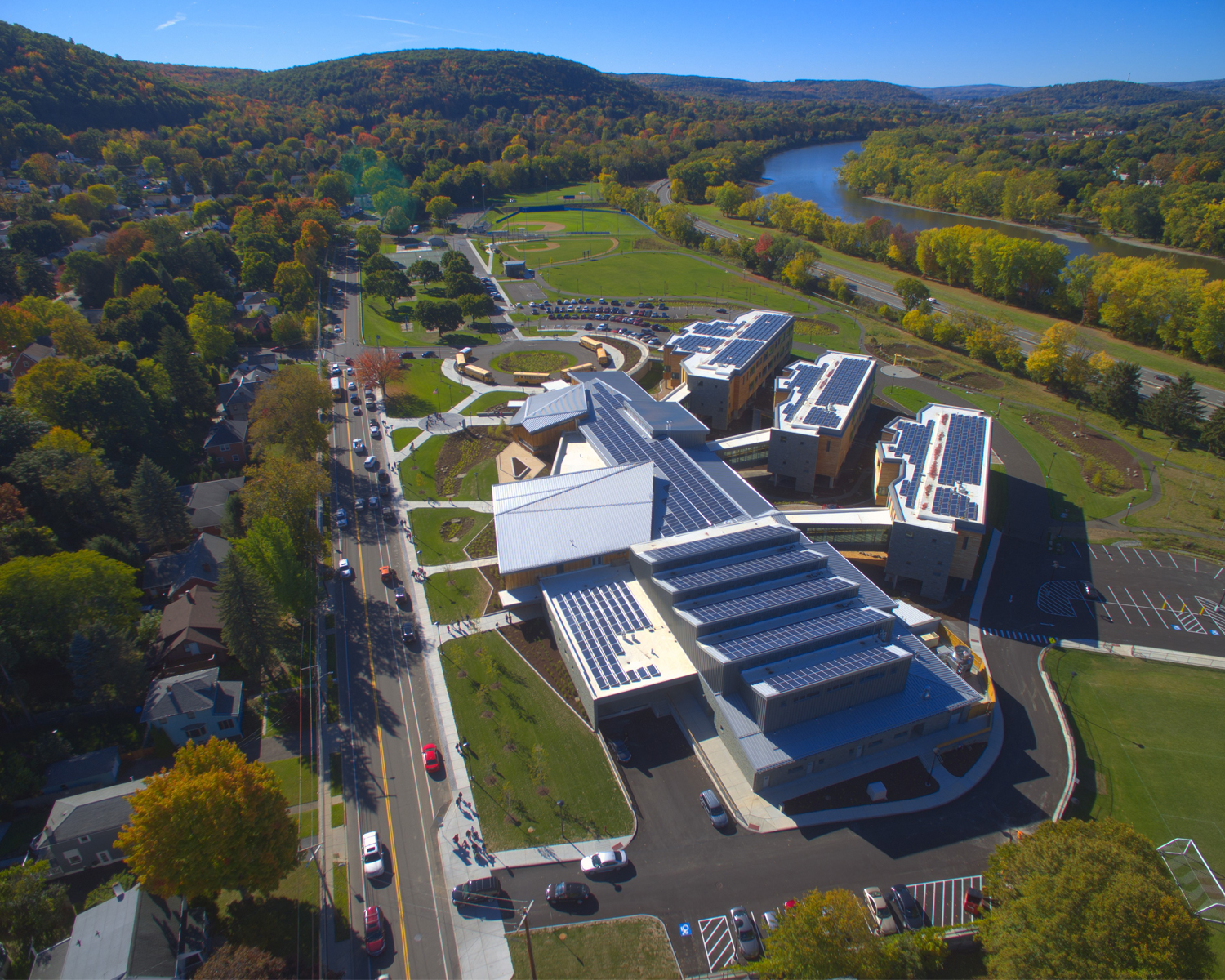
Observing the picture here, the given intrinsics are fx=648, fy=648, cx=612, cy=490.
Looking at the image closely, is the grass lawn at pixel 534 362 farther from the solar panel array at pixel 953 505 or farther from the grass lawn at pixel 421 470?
the solar panel array at pixel 953 505

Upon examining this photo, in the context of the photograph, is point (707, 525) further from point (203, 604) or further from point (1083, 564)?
point (203, 604)

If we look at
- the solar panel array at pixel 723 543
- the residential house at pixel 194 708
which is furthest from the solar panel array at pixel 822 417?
the residential house at pixel 194 708

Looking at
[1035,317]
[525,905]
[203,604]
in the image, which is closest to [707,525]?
[525,905]

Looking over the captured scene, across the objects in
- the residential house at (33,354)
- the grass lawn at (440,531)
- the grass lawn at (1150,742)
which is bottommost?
the grass lawn at (1150,742)

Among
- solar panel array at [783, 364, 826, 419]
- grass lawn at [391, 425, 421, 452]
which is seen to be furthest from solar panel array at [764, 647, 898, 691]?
grass lawn at [391, 425, 421, 452]

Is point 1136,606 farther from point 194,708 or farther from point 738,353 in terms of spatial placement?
point 194,708

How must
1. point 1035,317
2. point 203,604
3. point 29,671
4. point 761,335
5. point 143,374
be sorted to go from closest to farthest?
1. point 29,671
2. point 203,604
3. point 143,374
4. point 761,335
5. point 1035,317

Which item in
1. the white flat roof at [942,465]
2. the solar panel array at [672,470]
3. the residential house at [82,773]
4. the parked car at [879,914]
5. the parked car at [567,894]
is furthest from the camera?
the white flat roof at [942,465]
